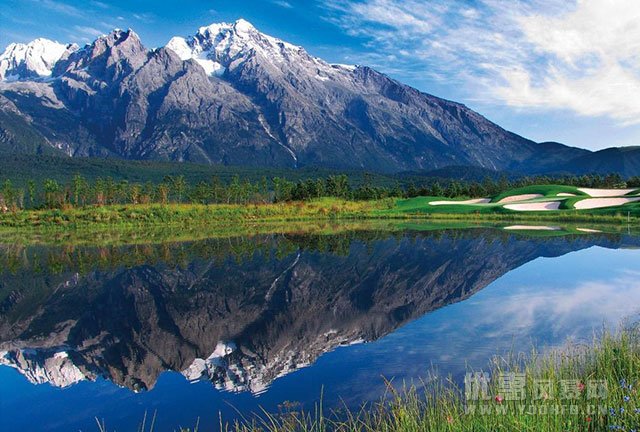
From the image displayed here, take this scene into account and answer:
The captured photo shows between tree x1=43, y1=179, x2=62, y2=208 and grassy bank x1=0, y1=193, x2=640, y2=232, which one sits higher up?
tree x1=43, y1=179, x2=62, y2=208

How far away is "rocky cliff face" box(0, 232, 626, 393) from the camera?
40.4ft

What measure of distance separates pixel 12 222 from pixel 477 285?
78.1 m

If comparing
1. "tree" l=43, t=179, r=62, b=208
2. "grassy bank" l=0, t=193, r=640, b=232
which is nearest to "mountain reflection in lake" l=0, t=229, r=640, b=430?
"grassy bank" l=0, t=193, r=640, b=232

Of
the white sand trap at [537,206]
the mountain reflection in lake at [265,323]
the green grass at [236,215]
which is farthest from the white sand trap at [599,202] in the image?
the mountain reflection in lake at [265,323]

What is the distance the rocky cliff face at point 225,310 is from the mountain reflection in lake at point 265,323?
0.23 ft

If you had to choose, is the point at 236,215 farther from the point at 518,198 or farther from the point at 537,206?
the point at 518,198

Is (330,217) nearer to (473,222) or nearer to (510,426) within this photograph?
(473,222)

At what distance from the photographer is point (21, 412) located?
10102mm

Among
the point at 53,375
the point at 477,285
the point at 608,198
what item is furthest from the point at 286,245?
the point at 608,198

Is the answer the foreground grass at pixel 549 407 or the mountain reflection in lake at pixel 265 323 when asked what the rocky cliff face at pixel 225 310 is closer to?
the mountain reflection in lake at pixel 265 323

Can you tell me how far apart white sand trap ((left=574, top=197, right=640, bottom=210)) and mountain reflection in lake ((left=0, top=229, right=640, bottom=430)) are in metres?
39.2

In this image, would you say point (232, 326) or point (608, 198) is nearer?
point (232, 326)

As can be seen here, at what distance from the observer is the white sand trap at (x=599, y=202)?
65.0m

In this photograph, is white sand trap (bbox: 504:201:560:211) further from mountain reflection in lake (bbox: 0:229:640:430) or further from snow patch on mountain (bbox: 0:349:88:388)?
snow patch on mountain (bbox: 0:349:88:388)
